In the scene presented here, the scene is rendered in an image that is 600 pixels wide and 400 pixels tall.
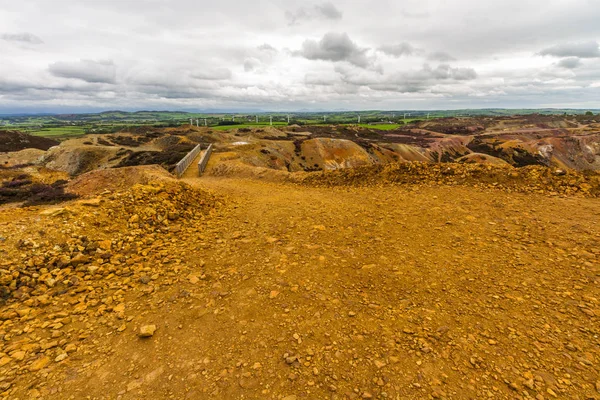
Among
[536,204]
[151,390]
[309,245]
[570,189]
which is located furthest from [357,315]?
[570,189]

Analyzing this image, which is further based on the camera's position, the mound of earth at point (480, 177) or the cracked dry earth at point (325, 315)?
the mound of earth at point (480, 177)

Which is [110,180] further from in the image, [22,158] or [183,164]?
[22,158]

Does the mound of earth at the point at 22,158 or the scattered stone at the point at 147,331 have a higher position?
the mound of earth at the point at 22,158

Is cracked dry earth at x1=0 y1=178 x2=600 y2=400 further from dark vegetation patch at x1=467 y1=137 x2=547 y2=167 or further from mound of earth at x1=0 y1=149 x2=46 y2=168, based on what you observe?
dark vegetation patch at x1=467 y1=137 x2=547 y2=167

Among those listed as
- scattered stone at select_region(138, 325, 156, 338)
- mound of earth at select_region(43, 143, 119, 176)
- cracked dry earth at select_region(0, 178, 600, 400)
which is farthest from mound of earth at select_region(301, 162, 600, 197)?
mound of earth at select_region(43, 143, 119, 176)

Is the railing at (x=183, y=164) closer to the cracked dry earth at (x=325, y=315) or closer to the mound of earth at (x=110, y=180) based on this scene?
the mound of earth at (x=110, y=180)

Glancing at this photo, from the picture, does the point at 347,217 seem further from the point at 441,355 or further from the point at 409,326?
the point at 441,355

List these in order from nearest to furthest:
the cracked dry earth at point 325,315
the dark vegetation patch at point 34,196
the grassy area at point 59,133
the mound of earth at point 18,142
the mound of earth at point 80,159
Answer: the cracked dry earth at point 325,315 → the dark vegetation patch at point 34,196 → the mound of earth at point 80,159 → the mound of earth at point 18,142 → the grassy area at point 59,133

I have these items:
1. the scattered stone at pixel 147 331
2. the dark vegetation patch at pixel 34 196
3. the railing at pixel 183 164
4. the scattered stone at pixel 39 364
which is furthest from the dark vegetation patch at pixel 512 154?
the scattered stone at pixel 39 364
